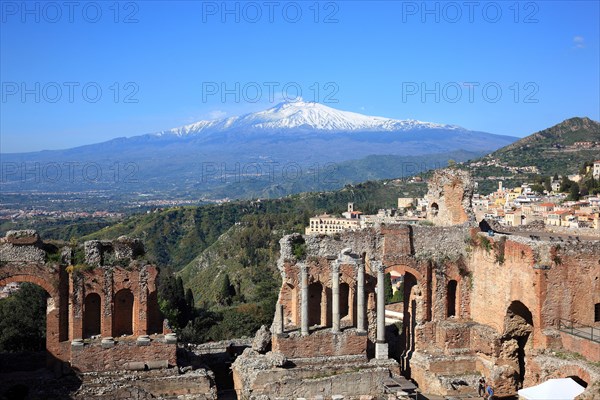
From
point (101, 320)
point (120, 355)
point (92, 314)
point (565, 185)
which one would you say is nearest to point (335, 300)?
point (120, 355)

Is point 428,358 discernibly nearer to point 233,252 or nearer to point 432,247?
point 432,247

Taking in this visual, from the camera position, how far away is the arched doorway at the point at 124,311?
26.4m

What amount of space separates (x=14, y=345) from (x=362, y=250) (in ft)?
62.6

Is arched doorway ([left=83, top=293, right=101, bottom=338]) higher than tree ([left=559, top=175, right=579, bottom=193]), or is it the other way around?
tree ([left=559, top=175, right=579, bottom=193])

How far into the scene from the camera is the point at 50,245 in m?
26.1

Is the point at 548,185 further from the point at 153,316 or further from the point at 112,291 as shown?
the point at 112,291

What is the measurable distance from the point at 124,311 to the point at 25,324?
429 inches

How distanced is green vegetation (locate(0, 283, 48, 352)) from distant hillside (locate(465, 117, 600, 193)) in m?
105

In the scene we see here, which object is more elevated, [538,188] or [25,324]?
[538,188]

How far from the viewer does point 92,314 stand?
26297 mm

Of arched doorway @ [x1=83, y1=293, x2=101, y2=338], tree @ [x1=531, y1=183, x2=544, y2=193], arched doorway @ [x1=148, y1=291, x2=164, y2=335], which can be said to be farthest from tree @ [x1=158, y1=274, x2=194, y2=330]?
tree @ [x1=531, y1=183, x2=544, y2=193]

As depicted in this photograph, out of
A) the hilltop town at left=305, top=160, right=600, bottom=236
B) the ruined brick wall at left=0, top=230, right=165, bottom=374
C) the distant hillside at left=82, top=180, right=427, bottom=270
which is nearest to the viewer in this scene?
the ruined brick wall at left=0, top=230, right=165, bottom=374

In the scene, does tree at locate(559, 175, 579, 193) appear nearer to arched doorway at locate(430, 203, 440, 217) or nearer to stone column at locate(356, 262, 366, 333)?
arched doorway at locate(430, 203, 440, 217)

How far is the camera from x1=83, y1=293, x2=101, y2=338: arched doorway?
26.1 meters
